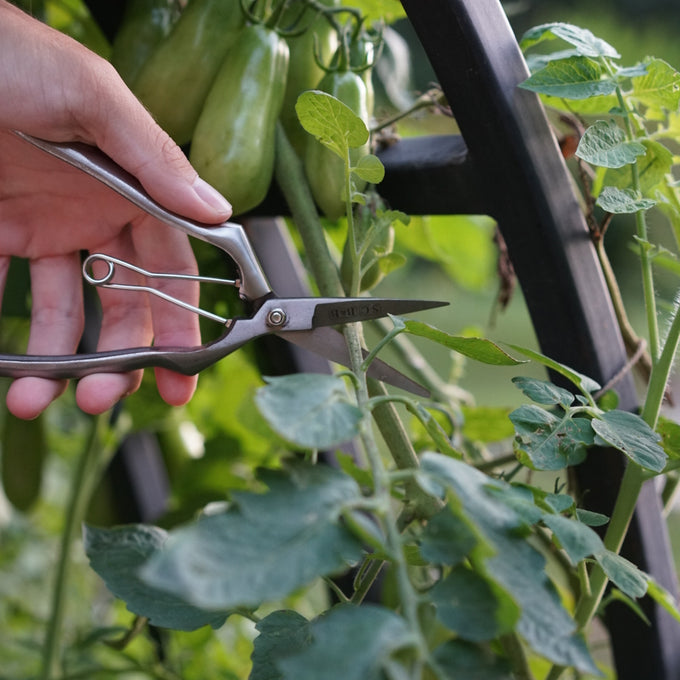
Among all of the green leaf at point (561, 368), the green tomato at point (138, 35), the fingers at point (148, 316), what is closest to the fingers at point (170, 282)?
the fingers at point (148, 316)

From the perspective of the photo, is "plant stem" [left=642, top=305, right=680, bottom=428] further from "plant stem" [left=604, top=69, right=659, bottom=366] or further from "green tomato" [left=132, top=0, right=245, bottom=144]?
"green tomato" [left=132, top=0, right=245, bottom=144]

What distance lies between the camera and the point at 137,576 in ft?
1.06

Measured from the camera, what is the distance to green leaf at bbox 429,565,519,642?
7.0 inches

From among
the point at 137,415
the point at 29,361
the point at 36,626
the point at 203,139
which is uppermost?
the point at 203,139

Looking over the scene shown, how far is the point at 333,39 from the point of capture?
17.7 inches

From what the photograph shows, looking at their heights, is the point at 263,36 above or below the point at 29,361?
above

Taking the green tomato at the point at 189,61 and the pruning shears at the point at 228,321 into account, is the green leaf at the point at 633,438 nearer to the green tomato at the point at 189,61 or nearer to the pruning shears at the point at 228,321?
the pruning shears at the point at 228,321

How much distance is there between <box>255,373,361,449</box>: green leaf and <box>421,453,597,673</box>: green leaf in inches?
1.0

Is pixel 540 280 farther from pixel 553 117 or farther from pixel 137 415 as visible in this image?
pixel 137 415

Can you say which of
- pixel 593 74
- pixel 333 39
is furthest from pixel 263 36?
pixel 593 74

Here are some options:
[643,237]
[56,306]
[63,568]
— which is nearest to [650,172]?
[643,237]

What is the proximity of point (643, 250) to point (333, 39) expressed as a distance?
0.23 metres

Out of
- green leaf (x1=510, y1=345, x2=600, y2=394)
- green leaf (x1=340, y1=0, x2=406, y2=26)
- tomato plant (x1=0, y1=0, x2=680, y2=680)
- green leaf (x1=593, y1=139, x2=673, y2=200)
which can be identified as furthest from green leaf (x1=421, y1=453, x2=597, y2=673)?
green leaf (x1=340, y1=0, x2=406, y2=26)

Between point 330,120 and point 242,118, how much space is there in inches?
4.2
